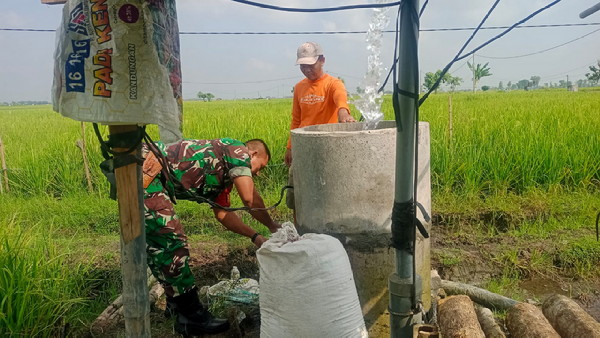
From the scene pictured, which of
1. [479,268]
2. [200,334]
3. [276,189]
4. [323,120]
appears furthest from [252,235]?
[276,189]

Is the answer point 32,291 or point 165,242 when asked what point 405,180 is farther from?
point 32,291

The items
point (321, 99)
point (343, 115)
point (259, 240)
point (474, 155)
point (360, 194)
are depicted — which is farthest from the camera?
point (474, 155)

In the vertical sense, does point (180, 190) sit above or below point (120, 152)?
below

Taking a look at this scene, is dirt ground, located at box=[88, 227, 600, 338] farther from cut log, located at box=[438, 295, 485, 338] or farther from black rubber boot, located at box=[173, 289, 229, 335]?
cut log, located at box=[438, 295, 485, 338]

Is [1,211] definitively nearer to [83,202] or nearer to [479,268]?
[83,202]

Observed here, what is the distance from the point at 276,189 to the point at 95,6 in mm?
4576

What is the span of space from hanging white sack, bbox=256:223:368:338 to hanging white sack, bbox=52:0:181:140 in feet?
2.92

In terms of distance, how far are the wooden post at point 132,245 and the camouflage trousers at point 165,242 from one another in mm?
987

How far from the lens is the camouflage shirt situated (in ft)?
9.88

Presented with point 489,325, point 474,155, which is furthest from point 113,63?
point 474,155

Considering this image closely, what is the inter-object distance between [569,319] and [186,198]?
2.16 meters

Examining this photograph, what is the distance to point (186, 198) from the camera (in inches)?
116

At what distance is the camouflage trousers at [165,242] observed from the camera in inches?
112

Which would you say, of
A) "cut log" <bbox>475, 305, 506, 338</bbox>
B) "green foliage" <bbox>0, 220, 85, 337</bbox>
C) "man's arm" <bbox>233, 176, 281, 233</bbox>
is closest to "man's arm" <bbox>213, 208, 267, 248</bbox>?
"man's arm" <bbox>233, 176, 281, 233</bbox>
